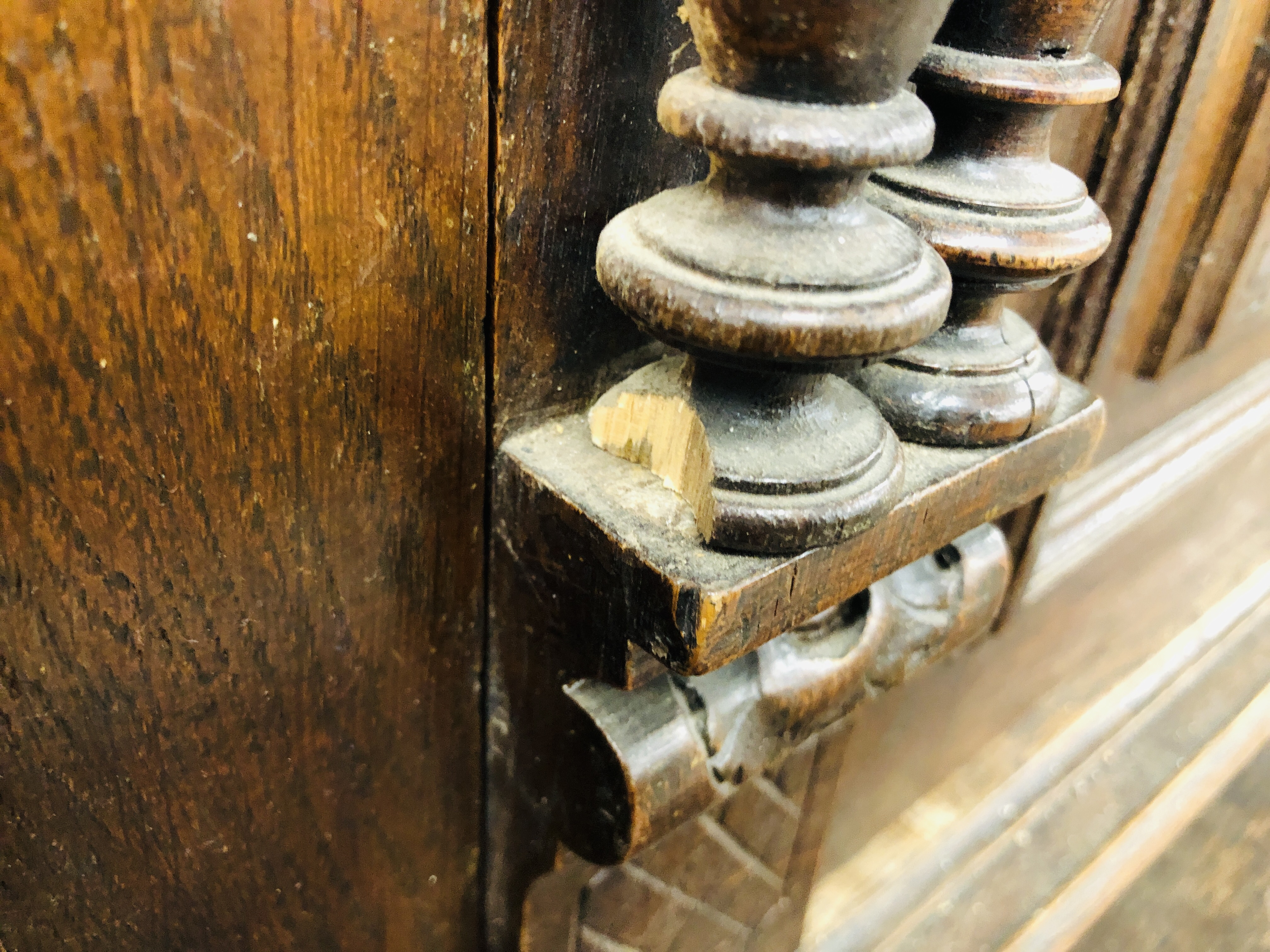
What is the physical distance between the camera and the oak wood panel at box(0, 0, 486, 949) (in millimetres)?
309

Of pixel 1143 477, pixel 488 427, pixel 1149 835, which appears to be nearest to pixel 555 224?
pixel 488 427

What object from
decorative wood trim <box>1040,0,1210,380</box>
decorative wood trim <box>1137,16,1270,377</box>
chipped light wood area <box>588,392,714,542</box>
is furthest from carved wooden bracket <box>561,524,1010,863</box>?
decorative wood trim <box>1137,16,1270,377</box>

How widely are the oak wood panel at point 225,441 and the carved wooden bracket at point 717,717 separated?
0.10 metres

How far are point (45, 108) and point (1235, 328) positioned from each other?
1145 mm

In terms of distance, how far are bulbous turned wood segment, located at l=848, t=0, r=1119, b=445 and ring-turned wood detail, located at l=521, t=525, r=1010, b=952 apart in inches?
5.5

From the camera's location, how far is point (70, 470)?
34 centimetres

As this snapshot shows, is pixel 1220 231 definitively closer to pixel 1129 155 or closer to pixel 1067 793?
pixel 1129 155

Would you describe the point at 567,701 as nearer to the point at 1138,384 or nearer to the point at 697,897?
the point at 697,897

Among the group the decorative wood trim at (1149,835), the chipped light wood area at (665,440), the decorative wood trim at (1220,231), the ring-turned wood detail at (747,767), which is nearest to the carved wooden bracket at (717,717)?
the ring-turned wood detail at (747,767)

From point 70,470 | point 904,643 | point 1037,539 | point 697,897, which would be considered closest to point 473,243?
point 70,470

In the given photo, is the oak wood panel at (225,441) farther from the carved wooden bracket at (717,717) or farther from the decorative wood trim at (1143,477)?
the decorative wood trim at (1143,477)

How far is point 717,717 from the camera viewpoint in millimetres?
498

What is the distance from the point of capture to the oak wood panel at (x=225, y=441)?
0.31m

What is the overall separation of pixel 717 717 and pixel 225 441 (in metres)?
0.27
